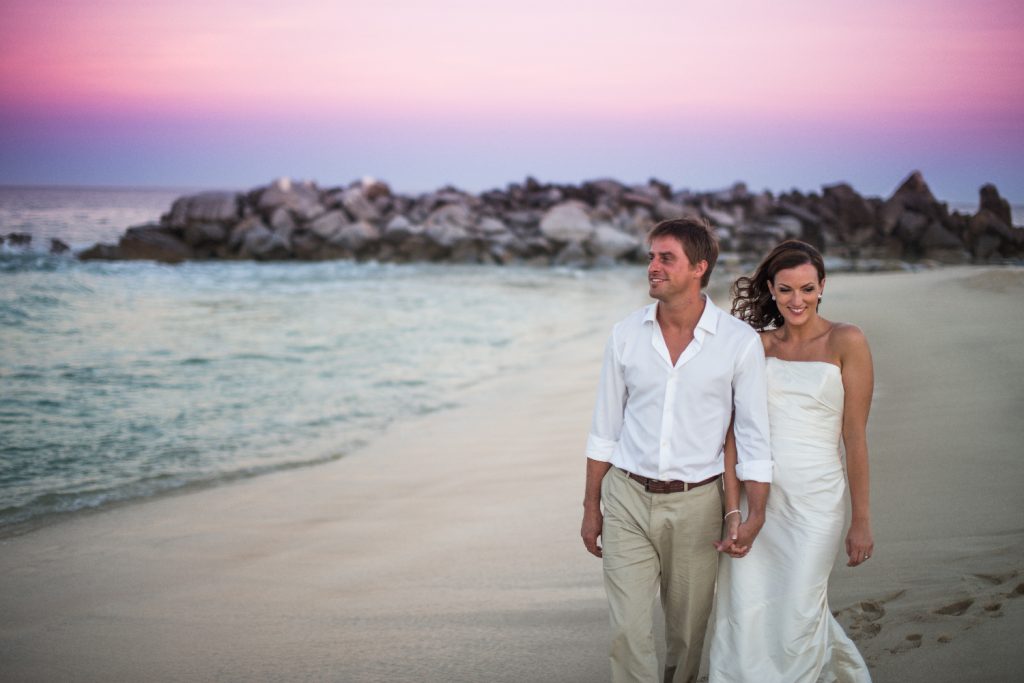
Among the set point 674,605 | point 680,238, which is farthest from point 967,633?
point 680,238

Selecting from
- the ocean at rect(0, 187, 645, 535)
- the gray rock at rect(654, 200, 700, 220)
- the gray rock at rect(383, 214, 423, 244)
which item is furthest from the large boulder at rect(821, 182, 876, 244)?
the gray rock at rect(383, 214, 423, 244)

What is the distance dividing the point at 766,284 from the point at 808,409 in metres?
0.58

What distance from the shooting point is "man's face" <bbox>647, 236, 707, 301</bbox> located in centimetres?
294

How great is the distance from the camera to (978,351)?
26.7ft

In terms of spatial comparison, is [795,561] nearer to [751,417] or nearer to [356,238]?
[751,417]

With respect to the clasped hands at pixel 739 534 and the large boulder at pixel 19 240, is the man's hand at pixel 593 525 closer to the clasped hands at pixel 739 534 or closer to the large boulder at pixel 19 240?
the clasped hands at pixel 739 534

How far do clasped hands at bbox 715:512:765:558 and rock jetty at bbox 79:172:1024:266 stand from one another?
89.9 ft

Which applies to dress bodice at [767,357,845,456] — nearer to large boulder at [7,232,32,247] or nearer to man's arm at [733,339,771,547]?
man's arm at [733,339,771,547]

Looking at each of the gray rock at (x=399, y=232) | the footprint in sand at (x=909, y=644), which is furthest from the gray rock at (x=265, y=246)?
the footprint in sand at (x=909, y=644)

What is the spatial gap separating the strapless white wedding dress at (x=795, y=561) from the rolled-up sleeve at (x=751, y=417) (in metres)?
0.14

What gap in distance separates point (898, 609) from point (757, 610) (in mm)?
1194

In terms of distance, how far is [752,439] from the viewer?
2.87 metres

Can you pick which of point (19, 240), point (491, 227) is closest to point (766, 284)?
point (491, 227)

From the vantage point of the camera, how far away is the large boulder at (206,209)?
37312mm
